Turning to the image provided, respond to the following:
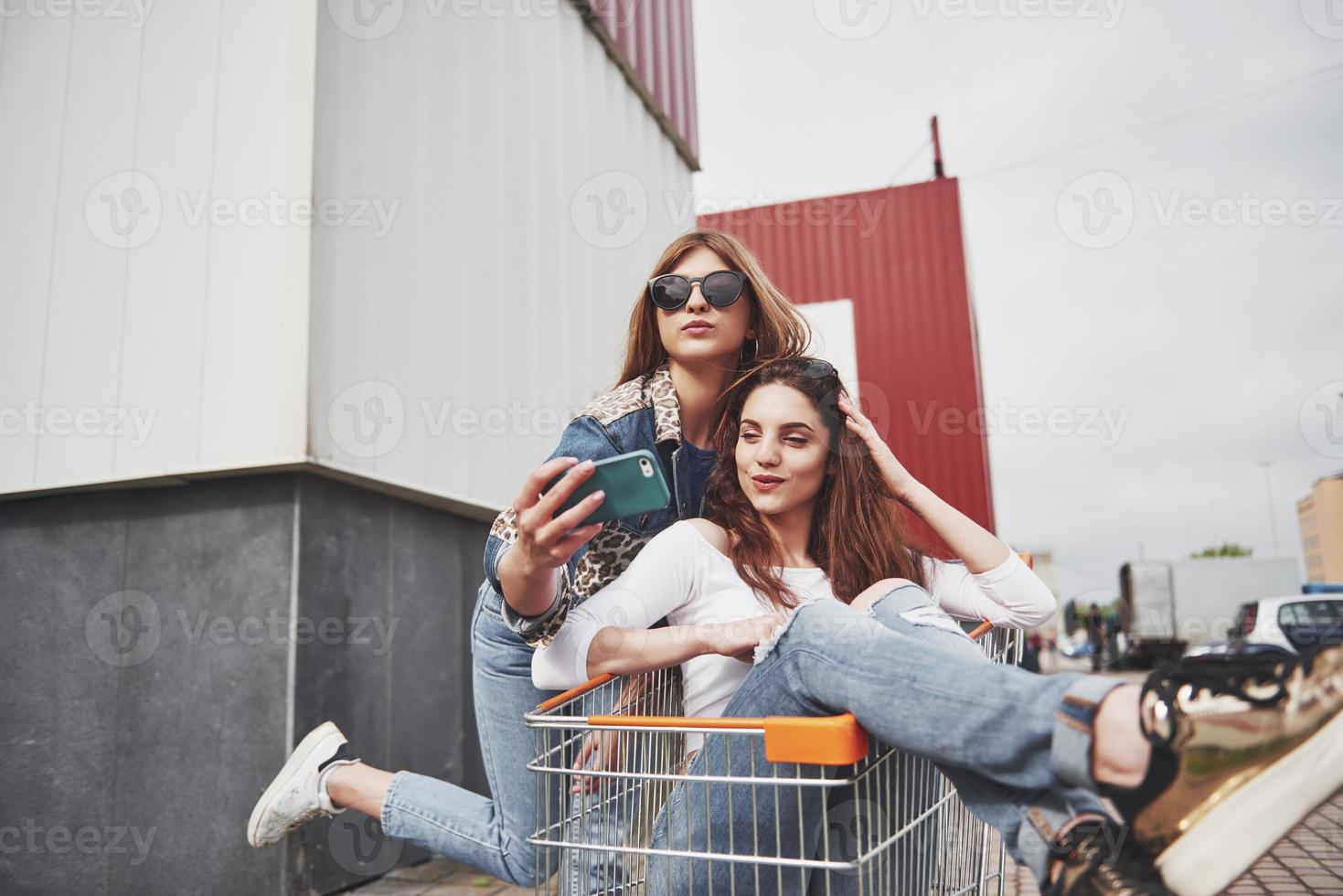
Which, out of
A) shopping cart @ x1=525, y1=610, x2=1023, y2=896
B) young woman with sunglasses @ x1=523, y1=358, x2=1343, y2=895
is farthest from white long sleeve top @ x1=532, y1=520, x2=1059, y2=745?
shopping cart @ x1=525, y1=610, x2=1023, y2=896

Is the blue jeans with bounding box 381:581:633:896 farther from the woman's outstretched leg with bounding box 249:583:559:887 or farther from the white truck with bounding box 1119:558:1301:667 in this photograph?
the white truck with bounding box 1119:558:1301:667

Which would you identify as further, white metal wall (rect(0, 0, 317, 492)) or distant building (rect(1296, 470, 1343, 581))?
Answer: distant building (rect(1296, 470, 1343, 581))

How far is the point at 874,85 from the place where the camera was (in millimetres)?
6371

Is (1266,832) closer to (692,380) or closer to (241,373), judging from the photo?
(692,380)

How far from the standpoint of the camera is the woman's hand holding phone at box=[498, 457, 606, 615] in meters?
1.70

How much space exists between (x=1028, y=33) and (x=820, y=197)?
4.87 metres

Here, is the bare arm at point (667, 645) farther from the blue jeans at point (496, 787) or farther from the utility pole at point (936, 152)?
the utility pole at point (936, 152)

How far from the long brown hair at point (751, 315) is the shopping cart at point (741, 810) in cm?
103

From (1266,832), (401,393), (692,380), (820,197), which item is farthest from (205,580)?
(820,197)

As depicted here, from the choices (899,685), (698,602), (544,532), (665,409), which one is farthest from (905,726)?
(665,409)

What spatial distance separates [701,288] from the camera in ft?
8.47

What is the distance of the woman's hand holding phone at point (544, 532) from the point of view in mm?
1703

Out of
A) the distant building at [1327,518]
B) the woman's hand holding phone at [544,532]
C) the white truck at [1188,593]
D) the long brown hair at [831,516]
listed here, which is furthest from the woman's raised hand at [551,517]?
the distant building at [1327,518]

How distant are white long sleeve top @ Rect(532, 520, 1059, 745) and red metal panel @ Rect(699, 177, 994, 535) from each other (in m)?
7.03
